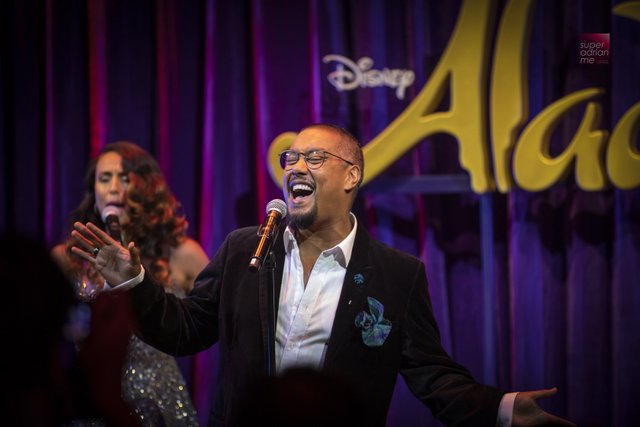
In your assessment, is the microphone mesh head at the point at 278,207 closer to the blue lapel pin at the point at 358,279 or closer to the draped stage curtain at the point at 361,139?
the blue lapel pin at the point at 358,279

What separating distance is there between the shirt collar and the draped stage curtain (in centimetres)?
146

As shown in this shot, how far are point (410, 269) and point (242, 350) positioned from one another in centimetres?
70

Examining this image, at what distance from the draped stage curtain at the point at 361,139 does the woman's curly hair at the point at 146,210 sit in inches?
18.5

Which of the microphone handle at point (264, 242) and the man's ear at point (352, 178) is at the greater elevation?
the man's ear at point (352, 178)

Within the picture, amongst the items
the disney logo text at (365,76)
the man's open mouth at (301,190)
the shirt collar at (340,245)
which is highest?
the disney logo text at (365,76)

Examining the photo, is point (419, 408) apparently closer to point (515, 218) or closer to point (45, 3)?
point (515, 218)

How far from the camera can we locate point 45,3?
14.8ft

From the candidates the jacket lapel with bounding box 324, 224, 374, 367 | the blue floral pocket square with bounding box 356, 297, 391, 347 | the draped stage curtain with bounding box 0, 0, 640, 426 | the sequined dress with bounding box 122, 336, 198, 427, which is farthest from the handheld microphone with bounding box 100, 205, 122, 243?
the blue floral pocket square with bounding box 356, 297, 391, 347

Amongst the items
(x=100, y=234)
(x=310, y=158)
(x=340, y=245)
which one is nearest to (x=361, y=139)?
(x=310, y=158)

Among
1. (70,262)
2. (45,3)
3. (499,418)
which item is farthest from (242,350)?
(45,3)

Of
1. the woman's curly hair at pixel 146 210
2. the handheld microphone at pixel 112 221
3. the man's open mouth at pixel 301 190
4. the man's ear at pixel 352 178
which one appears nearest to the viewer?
the man's open mouth at pixel 301 190

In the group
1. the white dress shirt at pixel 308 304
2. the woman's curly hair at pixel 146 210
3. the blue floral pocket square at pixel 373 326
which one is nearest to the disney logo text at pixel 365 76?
the woman's curly hair at pixel 146 210

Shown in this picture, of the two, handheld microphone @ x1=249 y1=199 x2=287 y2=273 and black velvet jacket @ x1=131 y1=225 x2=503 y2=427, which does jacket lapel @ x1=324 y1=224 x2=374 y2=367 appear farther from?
handheld microphone @ x1=249 y1=199 x2=287 y2=273

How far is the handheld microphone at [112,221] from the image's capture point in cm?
379
